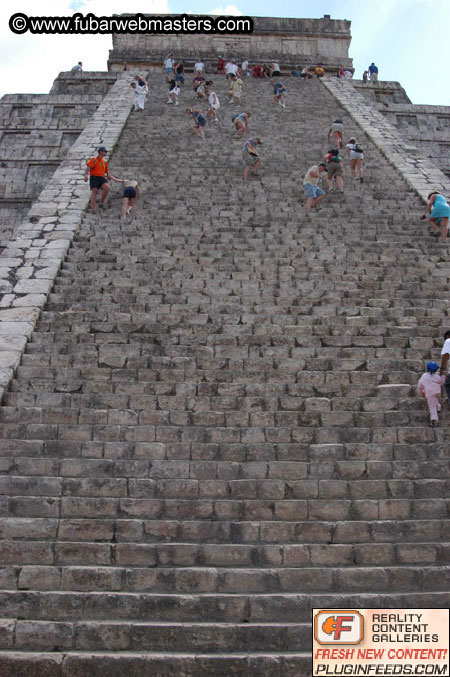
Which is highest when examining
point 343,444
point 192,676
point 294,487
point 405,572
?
point 343,444

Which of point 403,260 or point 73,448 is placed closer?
point 73,448

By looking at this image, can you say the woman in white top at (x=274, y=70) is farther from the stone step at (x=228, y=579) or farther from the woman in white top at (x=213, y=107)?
the stone step at (x=228, y=579)

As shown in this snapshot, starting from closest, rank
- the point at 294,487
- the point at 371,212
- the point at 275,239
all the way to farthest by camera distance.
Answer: the point at 294,487 < the point at 275,239 < the point at 371,212

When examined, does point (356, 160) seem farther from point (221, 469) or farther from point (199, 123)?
point (221, 469)

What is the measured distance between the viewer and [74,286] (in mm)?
8656

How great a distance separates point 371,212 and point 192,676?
9067 millimetres

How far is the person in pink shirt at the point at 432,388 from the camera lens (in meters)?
6.31

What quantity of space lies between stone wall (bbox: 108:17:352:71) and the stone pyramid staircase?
62.0ft

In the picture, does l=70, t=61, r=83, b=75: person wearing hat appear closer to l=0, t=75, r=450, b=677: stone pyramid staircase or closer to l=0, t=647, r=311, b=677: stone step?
l=0, t=75, r=450, b=677: stone pyramid staircase

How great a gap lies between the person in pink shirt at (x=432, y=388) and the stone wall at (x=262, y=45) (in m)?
23.3

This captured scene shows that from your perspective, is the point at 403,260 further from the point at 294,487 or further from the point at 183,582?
the point at 183,582

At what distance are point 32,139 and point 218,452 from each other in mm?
13740

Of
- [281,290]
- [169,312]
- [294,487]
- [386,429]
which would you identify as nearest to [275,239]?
[281,290]

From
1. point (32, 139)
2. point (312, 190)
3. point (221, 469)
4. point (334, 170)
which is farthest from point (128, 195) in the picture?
point (32, 139)
